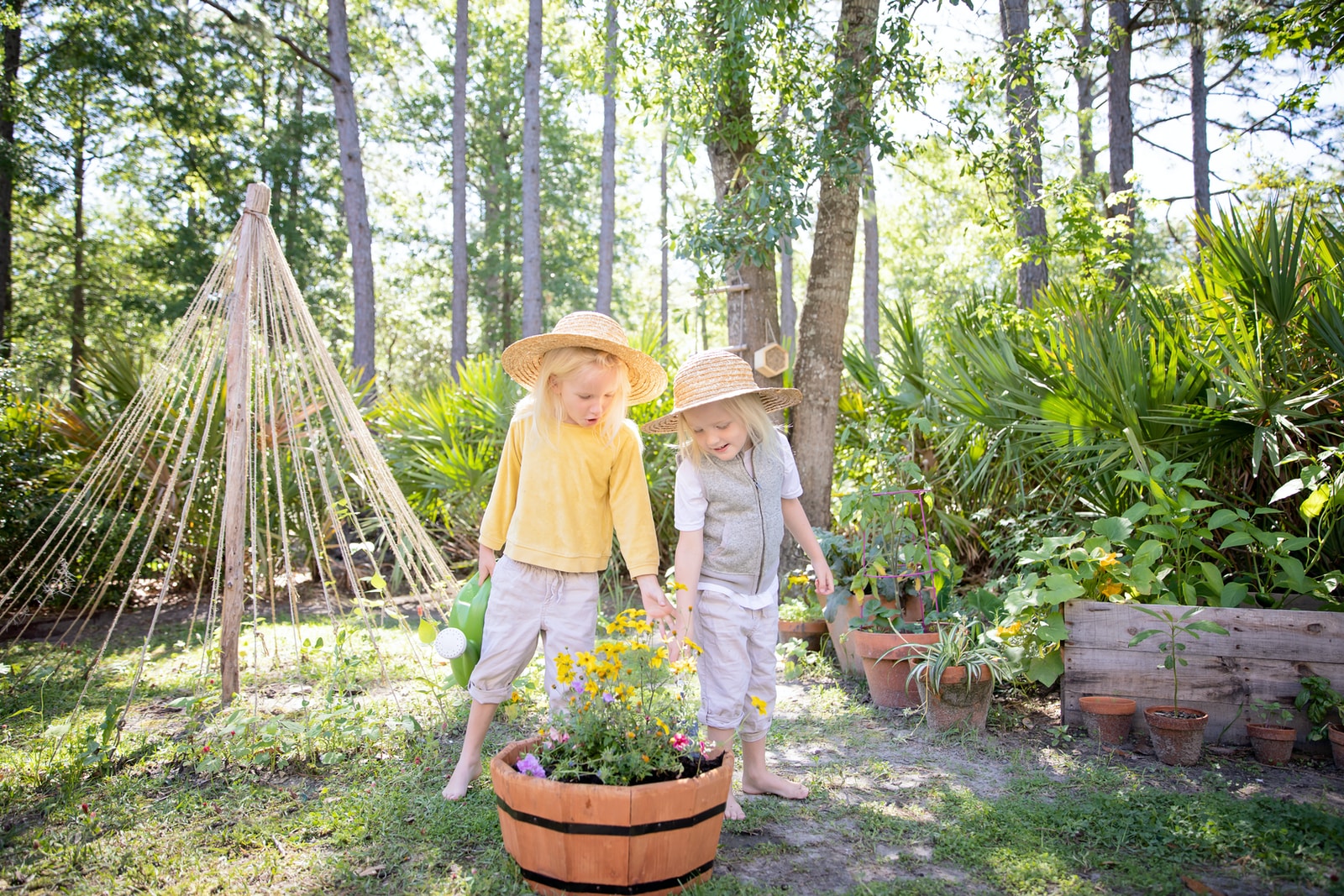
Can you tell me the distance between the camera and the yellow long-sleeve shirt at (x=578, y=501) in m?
2.47

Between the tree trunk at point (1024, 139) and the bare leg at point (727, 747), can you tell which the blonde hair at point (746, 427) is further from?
the tree trunk at point (1024, 139)

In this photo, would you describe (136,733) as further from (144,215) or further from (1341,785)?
(144,215)

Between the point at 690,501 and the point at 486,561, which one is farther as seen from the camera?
the point at 486,561

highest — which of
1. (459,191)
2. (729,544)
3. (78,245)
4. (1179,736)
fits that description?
(459,191)

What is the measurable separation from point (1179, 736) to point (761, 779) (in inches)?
55.8

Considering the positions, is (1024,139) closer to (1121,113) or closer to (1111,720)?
(1111,720)

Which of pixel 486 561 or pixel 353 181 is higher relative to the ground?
pixel 353 181

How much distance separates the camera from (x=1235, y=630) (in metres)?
2.94

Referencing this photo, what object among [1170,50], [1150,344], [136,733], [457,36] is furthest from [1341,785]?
[457,36]

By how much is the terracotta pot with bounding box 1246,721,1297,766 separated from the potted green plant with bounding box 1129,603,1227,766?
0.16 metres

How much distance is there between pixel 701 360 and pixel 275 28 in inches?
567

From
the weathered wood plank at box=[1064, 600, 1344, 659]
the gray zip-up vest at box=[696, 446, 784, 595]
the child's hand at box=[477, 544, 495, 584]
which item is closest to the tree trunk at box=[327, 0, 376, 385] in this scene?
the child's hand at box=[477, 544, 495, 584]

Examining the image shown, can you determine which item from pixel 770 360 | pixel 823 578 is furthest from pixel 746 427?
pixel 770 360

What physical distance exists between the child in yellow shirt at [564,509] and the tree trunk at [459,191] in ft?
32.4
